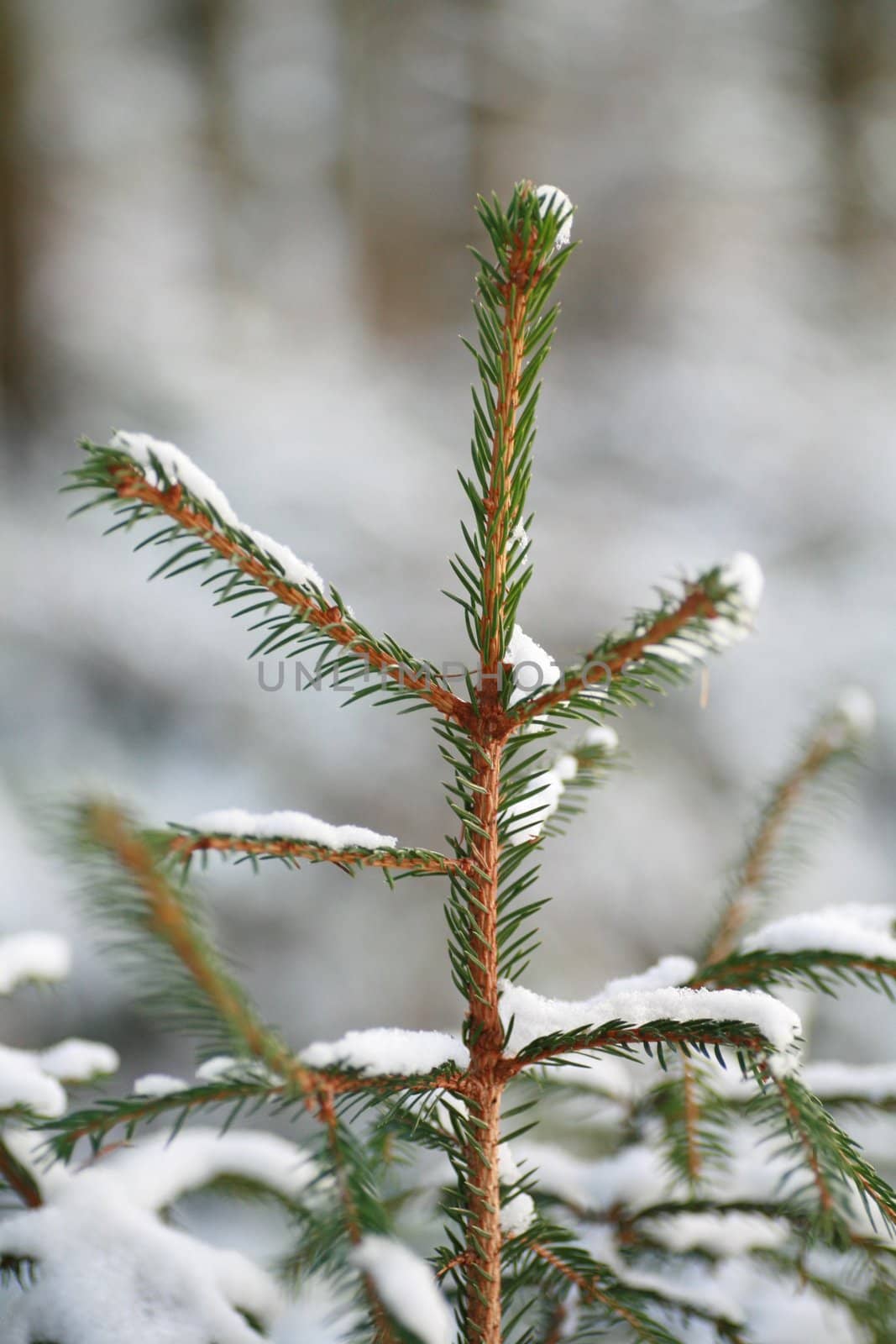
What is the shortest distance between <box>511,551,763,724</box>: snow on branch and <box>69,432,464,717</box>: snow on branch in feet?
0.15

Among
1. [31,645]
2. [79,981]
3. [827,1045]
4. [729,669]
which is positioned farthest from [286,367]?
[827,1045]

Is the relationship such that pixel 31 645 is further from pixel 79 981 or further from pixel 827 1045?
pixel 827 1045

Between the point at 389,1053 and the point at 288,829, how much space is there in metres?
0.08

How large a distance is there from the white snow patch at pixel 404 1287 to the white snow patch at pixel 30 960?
0.96 feet

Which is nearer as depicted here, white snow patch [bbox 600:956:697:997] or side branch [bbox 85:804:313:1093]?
side branch [bbox 85:804:313:1093]

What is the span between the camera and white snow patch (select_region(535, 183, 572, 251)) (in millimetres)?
292

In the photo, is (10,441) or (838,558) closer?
(10,441)

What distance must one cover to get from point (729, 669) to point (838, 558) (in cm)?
45

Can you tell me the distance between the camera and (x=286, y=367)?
2.17 metres

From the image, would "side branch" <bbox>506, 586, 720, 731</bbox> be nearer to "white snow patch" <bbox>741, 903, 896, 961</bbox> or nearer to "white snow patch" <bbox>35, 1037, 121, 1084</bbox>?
"white snow patch" <bbox>741, 903, 896, 961</bbox>

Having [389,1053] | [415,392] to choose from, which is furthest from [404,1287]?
[415,392]

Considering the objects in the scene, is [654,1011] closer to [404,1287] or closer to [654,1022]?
[654,1022]

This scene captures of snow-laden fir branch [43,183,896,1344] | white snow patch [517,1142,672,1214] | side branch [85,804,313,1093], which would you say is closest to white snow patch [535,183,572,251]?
snow-laden fir branch [43,183,896,1344]

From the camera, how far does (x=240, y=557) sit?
0.95 feet
